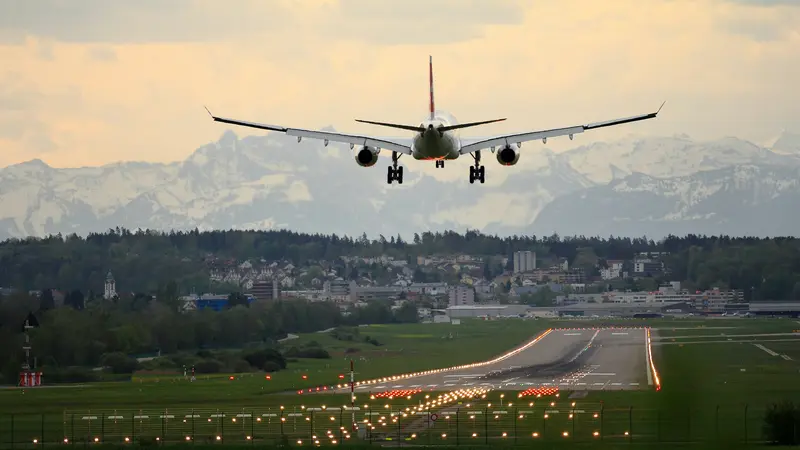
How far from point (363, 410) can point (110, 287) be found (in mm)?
103593

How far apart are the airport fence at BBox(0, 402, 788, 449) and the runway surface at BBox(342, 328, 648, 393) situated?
15.3 metres

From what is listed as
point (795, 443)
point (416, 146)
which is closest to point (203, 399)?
point (416, 146)

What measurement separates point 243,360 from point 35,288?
6585 cm

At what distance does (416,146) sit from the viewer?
250 feet

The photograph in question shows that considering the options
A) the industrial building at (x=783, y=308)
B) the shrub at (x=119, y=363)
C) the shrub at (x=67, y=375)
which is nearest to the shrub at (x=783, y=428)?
the shrub at (x=67, y=375)

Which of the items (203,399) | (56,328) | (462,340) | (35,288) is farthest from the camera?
(35,288)

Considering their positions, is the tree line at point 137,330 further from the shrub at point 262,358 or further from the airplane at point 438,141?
the airplane at point 438,141

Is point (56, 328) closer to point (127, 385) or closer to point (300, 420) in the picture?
point (127, 385)

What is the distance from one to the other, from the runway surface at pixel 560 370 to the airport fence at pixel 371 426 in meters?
15.3

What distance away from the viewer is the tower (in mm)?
174375

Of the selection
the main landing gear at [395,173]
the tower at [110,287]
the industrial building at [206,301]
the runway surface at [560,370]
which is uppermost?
the main landing gear at [395,173]

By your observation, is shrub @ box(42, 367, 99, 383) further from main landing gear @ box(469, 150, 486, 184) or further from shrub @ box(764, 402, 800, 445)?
shrub @ box(764, 402, 800, 445)

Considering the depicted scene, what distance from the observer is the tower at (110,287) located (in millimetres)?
174375

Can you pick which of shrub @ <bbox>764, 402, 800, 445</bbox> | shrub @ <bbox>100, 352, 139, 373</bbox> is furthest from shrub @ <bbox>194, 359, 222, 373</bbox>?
shrub @ <bbox>764, 402, 800, 445</bbox>
